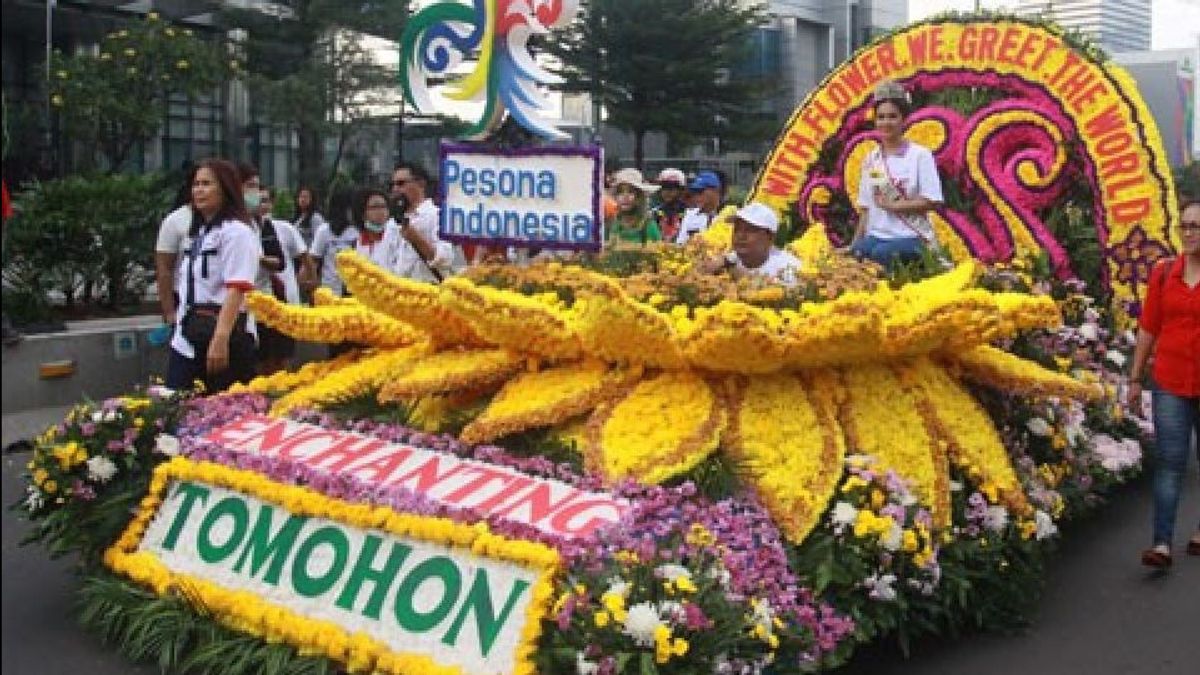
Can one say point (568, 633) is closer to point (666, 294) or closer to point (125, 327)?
point (666, 294)

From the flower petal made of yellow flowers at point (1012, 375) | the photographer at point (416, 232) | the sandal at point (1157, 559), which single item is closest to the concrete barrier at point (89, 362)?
the photographer at point (416, 232)

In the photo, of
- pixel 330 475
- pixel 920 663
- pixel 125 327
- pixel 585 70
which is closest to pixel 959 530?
pixel 920 663

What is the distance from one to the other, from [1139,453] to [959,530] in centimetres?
245

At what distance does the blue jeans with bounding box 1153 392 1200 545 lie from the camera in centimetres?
532

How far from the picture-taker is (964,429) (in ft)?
15.6

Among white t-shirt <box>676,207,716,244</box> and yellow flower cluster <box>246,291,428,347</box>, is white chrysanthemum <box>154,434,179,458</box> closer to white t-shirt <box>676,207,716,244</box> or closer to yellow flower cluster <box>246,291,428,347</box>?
yellow flower cluster <box>246,291,428,347</box>

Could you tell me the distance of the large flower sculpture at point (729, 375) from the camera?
4.12 metres

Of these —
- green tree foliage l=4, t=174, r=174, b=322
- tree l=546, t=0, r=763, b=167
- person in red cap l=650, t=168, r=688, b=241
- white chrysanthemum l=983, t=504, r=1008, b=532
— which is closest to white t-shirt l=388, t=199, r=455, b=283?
person in red cap l=650, t=168, r=688, b=241

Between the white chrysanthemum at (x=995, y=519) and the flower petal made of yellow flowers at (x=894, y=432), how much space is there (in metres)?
0.22

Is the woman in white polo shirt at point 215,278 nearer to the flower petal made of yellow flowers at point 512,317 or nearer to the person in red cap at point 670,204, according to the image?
the flower petal made of yellow flowers at point 512,317

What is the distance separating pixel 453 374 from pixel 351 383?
0.68 metres

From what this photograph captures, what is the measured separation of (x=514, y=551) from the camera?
365 centimetres

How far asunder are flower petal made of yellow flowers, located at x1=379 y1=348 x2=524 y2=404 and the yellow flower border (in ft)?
1.93

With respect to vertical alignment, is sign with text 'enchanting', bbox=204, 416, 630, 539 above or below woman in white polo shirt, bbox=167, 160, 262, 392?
below
